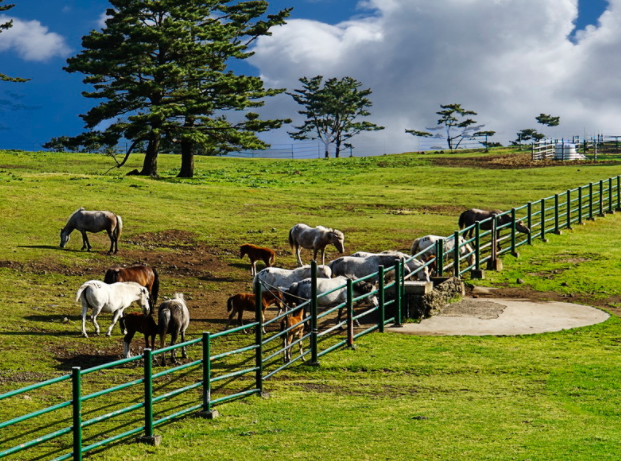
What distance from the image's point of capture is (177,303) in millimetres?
16797

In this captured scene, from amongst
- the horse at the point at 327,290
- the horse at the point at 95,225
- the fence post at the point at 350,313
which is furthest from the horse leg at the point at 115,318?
the horse at the point at 95,225

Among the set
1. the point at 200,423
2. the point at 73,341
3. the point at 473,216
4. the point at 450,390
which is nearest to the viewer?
the point at 200,423

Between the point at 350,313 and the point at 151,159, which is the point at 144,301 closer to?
the point at 350,313

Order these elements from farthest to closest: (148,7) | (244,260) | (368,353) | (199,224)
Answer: (148,7) < (199,224) < (244,260) < (368,353)

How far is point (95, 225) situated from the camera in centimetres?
2906

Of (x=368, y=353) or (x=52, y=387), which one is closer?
(x=52, y=387)

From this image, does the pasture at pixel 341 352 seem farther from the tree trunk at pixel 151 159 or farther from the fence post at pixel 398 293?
the fence post at pixel 398 293

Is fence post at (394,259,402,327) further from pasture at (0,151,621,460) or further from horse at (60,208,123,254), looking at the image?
horse at (60,208,123,254)

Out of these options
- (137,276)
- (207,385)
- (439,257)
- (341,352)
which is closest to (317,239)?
(439,257)

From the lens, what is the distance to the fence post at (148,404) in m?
11.1

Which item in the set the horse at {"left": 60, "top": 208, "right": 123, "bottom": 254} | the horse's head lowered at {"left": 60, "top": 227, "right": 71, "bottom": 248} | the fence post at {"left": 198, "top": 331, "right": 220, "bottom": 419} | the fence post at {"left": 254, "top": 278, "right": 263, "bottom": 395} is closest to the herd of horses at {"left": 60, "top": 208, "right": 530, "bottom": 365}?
the fence post at {"left": 254, "top": 278, "right": 263, "bottom": 395}

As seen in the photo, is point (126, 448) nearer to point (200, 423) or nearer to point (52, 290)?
point (200, 423)

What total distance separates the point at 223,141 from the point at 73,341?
37405 millimetres

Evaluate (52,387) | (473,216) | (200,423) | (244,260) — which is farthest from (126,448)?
(473,216)
